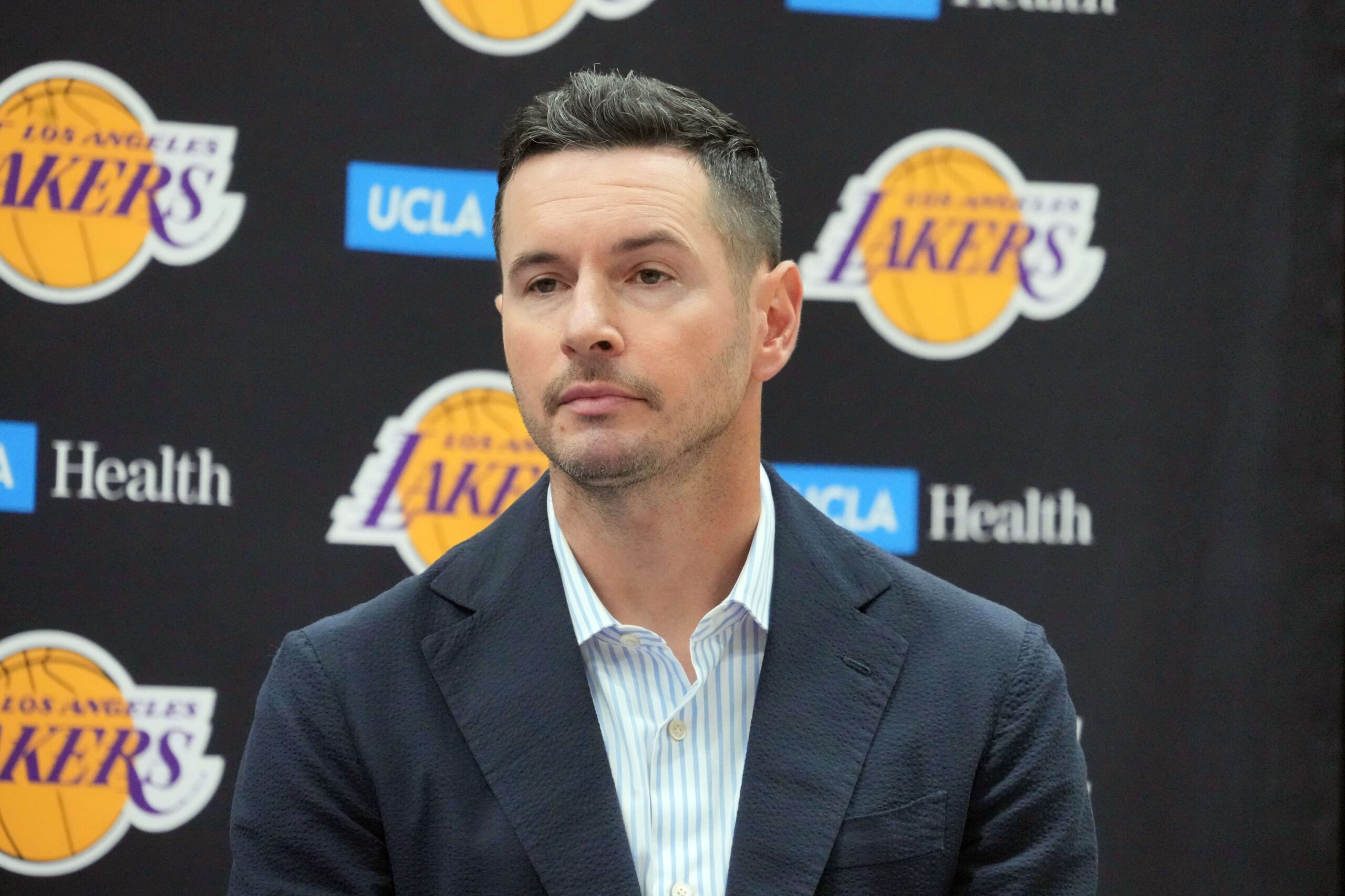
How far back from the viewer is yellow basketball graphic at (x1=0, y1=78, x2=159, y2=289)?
2322mm

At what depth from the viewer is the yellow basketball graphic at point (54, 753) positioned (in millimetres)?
2305

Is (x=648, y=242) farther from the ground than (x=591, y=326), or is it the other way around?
(x=648, y=242)

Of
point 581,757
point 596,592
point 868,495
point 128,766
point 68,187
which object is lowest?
point 128,766

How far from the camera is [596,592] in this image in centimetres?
158

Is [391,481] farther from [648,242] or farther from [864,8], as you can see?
[864,8]

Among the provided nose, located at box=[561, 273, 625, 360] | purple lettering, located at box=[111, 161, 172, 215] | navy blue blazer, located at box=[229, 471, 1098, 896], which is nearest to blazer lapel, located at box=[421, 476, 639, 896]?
navy blue blazer, located at box=[229, 471, 1098, 896]

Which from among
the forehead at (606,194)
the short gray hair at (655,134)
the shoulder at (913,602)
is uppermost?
the short gray hair at (655,134)

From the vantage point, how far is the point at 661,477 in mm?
1531

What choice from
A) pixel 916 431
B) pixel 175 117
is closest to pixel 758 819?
pixel 916 431

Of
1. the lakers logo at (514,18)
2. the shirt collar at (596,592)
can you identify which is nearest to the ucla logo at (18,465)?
the lakers logo at (514,18)

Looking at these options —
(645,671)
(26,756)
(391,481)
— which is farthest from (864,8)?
(26,756)

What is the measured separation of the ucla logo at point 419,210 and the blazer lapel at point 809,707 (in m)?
1.03

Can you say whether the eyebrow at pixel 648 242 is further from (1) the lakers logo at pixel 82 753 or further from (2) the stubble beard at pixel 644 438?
(1) the lakers logo at pixel 82 753

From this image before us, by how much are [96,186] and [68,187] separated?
0.16ft
